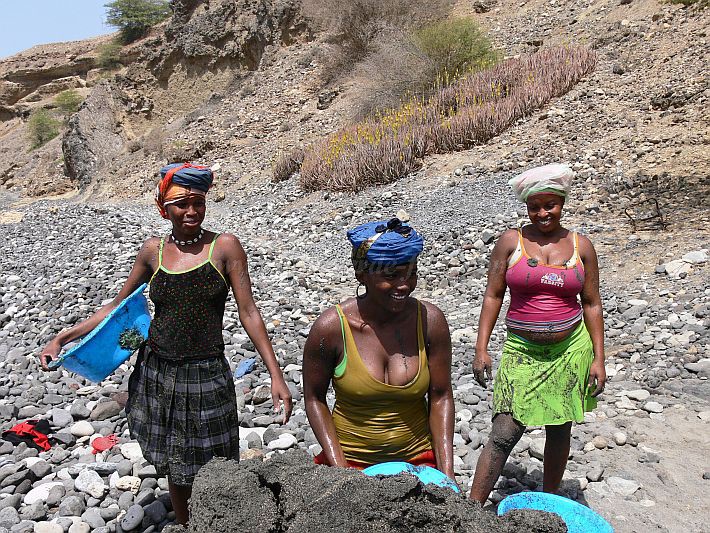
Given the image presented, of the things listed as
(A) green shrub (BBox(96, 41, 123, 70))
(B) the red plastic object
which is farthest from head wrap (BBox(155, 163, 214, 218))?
(A) green shrub (BBox(96, 41, 123, 70))

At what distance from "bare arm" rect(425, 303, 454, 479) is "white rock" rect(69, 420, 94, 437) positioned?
2.74 meters

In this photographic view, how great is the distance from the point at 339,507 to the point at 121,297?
156 centimetres

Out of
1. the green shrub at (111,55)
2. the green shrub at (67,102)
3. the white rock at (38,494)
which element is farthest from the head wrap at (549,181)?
the green shrub at (67,102)

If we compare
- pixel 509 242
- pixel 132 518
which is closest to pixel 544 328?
pixel 509 242

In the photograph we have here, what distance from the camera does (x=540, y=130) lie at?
10.2 m

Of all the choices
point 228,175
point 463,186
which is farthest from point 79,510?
point 228,175

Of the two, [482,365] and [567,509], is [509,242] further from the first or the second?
[567,509]

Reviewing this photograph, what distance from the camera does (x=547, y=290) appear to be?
2398 millimetres

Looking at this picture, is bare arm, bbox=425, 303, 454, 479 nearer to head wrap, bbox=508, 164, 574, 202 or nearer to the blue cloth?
head wrap, bbox=508, 164, 574, 202

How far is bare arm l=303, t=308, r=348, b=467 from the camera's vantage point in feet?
6.24

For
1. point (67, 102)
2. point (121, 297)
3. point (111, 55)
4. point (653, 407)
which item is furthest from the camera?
point (67, 102)

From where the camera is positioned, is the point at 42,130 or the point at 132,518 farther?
the point at 42,130

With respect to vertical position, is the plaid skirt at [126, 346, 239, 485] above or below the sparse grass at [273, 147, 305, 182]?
above

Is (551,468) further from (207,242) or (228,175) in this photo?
(228,175)
